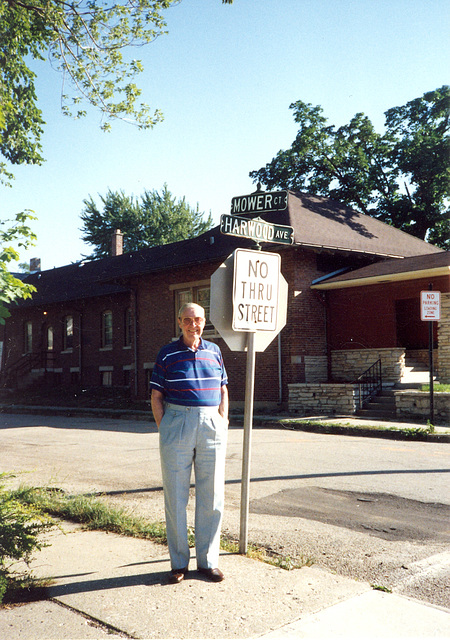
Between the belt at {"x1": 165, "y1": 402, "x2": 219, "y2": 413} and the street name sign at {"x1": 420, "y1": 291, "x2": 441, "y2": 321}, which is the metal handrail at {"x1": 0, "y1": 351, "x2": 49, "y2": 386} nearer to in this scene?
the street name sign at {"x1": 420, "y1": 291, "x2": 441, "y2": 321}

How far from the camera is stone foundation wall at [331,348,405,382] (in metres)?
19.7

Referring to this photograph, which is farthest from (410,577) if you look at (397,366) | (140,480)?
(397,366)

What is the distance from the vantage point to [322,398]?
1894cm

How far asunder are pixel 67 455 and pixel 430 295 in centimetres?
811

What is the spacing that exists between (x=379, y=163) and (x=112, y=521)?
3456 cm

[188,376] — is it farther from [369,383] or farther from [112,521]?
[369,383]

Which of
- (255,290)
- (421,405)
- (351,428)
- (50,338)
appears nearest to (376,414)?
(421,405)

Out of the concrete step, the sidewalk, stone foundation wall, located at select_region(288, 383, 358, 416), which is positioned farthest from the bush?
stone foundation wall, located at select_region(288, 383, 358, 416)

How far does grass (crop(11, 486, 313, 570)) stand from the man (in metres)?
0.75

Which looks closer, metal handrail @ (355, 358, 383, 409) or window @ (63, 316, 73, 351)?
metal handrail @ (355, 358, 383, 409)

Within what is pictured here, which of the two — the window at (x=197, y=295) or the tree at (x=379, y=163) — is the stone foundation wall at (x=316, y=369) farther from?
the tree at (x=379, y=163)

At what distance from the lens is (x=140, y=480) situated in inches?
353

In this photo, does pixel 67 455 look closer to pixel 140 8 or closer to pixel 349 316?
pixel 140 8

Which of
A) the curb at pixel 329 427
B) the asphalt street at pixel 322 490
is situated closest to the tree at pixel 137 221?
the curb at pixel 329 427
